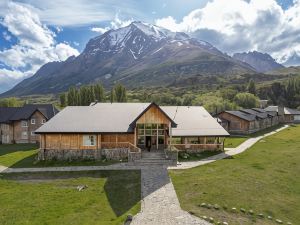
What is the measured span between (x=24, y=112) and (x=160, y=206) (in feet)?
182

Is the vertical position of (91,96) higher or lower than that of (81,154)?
higher

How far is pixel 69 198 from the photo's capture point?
89.0ft

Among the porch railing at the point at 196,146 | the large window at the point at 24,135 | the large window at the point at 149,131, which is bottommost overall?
the porch railing at the point at 196,146

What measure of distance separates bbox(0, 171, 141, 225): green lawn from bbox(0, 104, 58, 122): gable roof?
1396 inches

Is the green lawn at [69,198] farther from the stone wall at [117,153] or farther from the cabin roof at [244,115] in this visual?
the cabin roof at [244,115]

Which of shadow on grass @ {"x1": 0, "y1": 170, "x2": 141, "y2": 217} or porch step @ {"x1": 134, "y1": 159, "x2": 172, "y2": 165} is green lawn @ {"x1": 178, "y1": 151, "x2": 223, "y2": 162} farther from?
shadow on grass @ {"x1": 0, "y1": 170, "x2": 141, "y2": 217}

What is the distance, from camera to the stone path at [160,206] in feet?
71.1

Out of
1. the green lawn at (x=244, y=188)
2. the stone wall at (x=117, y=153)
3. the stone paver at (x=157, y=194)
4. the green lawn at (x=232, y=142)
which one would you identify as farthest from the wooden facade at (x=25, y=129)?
the green lawn at (x=244, y=188)

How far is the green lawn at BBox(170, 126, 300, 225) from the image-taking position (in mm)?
24406

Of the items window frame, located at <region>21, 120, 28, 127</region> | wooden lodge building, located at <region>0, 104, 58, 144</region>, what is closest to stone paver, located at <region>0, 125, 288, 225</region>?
wooden lodge building, located at <region>0, 104, 58, 144</region>

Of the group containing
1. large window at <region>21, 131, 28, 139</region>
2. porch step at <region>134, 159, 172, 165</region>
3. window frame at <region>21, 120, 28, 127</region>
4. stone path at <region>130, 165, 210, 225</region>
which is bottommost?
stone path at <region>130, 165, 210, 225</region>

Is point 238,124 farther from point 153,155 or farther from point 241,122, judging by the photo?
point 153,155

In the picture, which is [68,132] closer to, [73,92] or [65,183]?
[65,183]

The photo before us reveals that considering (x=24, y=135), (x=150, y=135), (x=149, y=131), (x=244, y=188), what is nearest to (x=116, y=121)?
(x=149, y=131)
